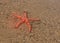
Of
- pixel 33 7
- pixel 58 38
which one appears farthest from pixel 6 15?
pixel 58 38

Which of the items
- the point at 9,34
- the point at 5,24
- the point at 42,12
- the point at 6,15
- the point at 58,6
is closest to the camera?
the point at 9,34

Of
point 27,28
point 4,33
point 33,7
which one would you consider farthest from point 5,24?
point 33,7

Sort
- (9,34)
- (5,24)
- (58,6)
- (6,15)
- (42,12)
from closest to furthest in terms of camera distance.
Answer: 1. (9,34)
2. (5,24)
3. (6,15)
4. (42,12)
5. (58,6)

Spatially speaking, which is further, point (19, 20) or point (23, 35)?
point (19, 20)

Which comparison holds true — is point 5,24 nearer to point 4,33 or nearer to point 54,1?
point 4,33

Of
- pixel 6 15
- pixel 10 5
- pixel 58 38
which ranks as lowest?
pixel 58 38

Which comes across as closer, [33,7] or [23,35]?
[23,35]

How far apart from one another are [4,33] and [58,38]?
97 cm

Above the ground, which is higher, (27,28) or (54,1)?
(54,1)

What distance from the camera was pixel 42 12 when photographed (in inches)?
126

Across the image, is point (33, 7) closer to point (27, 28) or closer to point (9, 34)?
point (27, 28)

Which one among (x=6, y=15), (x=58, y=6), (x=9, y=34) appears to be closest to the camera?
(x=9, y=34)

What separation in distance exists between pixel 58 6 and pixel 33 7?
Result: 60 centimetres

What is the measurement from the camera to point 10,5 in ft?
10.6
